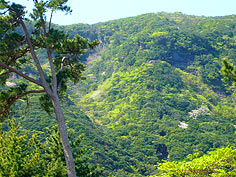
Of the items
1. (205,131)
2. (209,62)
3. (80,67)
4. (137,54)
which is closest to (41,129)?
(205,131)

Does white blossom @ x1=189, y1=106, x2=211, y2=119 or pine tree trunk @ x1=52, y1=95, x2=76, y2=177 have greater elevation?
pine tree trunk @ x1=52, y1=95, x2=76, y2=177

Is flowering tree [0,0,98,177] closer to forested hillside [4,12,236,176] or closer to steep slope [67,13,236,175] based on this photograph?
forested hillside [4,12,236,176]

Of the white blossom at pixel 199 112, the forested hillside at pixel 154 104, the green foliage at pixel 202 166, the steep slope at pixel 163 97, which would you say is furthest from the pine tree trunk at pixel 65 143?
the white blossom at pixel 199 112

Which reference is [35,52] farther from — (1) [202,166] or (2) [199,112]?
(2) [199,112]

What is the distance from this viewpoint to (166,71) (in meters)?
161

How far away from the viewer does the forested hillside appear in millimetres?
99562

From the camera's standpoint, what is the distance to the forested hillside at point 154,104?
3920 inches

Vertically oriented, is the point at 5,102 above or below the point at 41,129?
above

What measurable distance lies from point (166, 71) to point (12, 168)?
153971mm

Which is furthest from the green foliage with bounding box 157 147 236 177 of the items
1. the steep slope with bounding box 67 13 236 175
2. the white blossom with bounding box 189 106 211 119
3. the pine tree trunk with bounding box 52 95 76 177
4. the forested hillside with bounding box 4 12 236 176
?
the white blossom with bounding box 189 106 211 119

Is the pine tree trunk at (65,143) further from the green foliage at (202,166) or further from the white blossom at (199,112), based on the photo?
the white blossom at (199,112)

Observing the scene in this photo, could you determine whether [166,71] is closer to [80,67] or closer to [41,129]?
[41,129]

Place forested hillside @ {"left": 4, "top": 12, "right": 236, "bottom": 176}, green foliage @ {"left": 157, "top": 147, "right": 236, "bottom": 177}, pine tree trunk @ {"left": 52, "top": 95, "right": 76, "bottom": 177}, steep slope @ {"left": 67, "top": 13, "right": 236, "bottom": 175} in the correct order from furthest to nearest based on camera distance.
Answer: steep slope @ {"left": 67, "top": 13, "right": 236, "bottom": 175} → forested hillside @ {"left": 4, "top": 12, "right": 236, "bottom": 176} → green foliage @ {"left": 157, "top": 147, "right": 236, "bottom": 177} → pine tree trunk @ {"left": 52, "top": 95, "right": 76, "bottom": 177}

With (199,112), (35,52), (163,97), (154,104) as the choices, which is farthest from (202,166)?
(163,97)
